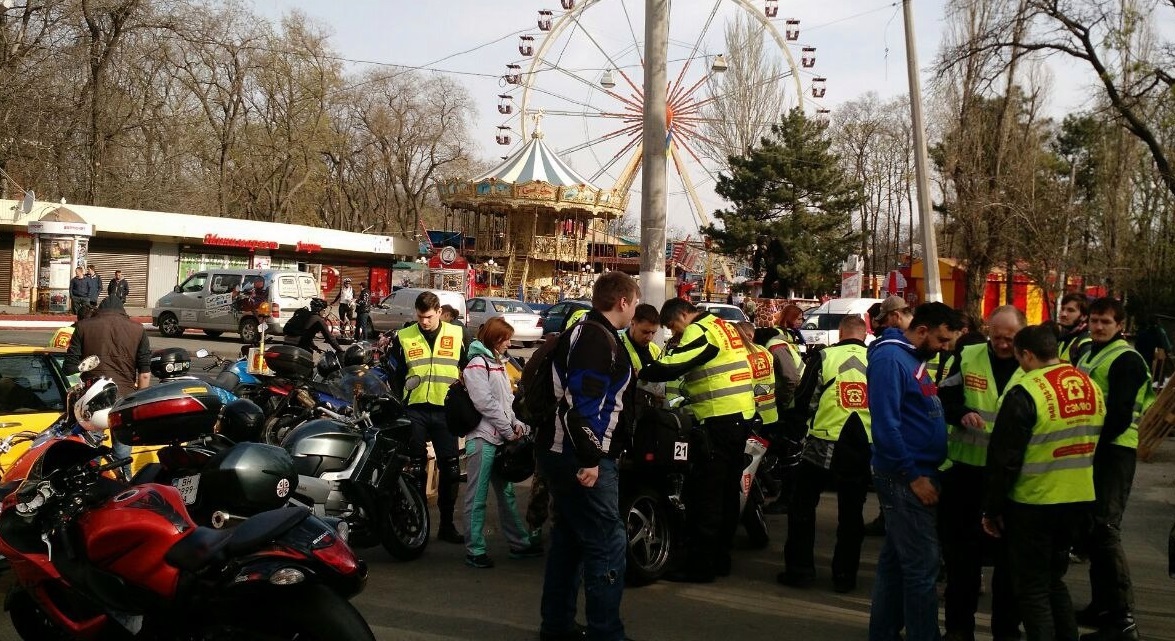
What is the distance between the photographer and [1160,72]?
22.0 m

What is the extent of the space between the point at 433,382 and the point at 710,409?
2230mm

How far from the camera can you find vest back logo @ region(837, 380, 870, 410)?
7121 mm

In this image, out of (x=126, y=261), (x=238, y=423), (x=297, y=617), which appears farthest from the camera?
(x=126, y=261)

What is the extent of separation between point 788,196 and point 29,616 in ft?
153

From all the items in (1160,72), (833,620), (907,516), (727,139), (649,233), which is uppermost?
(727,139)

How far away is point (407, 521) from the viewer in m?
7.58

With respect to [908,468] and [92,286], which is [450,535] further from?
[92,286]

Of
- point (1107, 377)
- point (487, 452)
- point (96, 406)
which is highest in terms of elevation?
point (1107, 377)

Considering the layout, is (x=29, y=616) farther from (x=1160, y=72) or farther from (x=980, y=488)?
(x=1160, y=72)

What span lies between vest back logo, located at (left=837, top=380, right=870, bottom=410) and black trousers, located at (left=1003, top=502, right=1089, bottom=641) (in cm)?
197

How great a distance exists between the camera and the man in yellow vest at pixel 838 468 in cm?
698

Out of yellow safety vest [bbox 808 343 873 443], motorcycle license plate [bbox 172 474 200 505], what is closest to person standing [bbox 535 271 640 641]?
motorcycle license plate [bbox 172 474 200 505]

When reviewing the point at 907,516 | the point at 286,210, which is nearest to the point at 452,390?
the point at 907,516

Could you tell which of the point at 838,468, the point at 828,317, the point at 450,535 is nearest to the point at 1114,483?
the point at 838,468
